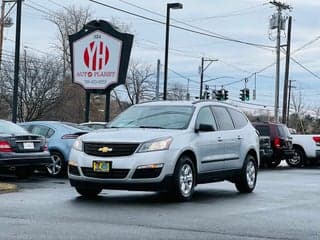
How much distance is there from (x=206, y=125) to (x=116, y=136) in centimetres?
177

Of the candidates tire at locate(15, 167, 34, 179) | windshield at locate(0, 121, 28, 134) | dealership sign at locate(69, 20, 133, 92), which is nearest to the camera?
windshield at locate(0, 121, 28, 134)

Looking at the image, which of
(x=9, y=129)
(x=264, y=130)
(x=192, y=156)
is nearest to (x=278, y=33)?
(x=264, y=130)

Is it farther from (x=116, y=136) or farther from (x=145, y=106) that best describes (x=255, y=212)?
(x=145, y=106)

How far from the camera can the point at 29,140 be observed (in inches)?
552

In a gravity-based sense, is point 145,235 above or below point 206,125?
below

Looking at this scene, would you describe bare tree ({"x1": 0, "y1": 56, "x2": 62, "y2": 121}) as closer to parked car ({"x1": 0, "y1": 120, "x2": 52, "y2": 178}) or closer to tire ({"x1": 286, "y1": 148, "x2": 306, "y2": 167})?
tire ({"x1": 286, "y1": 148, "x2": 306, "y2": 167})

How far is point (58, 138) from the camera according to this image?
1598 cm

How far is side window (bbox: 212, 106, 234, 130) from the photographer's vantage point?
1204cm

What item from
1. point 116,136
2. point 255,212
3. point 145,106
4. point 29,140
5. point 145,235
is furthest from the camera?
point 29,140

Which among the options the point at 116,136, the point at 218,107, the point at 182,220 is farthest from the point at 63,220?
the point at 218,107

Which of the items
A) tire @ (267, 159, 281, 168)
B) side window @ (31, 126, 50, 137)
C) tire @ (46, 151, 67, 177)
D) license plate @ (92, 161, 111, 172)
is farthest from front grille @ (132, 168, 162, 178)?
tire @ (267, 159, 281, 168)

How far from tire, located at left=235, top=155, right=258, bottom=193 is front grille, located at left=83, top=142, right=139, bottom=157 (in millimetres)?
3161

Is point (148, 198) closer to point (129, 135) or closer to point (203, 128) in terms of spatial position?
point (129, 135)

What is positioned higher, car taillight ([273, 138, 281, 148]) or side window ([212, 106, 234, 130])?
side window ([212, 106, 234, 130])
